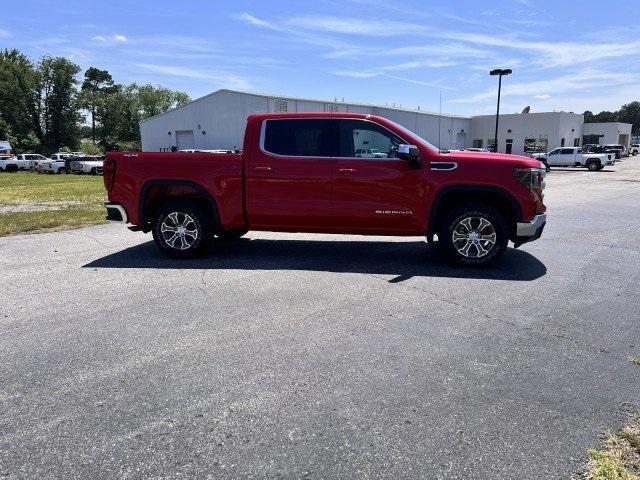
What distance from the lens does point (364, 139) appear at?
6.43m

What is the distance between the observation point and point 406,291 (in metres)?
A: 5.32

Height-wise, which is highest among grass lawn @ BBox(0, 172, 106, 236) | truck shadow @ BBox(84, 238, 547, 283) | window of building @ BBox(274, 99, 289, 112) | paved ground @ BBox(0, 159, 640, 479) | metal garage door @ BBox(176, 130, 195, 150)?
window of building @ BBox(274, 99, 289, 112)

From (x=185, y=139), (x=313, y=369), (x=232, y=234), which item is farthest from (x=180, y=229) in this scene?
(x=185, y=139)

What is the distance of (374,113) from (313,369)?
153 ft

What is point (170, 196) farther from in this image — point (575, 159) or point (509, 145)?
point (509, 145)

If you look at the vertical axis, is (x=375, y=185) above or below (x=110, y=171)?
below

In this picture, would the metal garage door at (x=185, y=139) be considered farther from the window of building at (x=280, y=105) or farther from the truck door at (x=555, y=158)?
the truck door at (x=555, y=158)

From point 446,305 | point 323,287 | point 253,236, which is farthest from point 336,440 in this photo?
point 253,236

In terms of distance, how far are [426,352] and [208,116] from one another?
1608 inches

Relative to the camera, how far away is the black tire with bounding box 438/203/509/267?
620 centimetres

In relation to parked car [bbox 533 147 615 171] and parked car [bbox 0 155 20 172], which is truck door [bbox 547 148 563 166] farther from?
parked car [bbox 0 155 20 172]

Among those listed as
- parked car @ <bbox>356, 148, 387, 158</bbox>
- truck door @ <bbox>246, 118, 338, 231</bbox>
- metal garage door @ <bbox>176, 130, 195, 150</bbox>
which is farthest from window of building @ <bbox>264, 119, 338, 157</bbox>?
metal garage door @ <bbox>176, 130, 195, 150</bbox>

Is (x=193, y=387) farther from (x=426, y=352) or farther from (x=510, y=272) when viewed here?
(x=510, y=272)

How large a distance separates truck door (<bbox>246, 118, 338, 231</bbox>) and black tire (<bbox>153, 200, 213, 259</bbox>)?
0.76 metres
